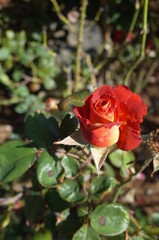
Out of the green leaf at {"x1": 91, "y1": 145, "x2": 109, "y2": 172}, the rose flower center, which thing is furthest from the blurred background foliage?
the rose flower center

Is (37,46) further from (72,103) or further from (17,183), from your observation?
(72,103)

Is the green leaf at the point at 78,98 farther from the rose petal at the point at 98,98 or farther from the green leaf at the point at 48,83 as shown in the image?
the green leaf at the point at 48,83

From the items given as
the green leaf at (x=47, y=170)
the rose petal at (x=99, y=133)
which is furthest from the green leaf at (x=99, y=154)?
the green leaf at (x=47, y=170)

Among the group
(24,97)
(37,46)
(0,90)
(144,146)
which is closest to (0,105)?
(0,90)

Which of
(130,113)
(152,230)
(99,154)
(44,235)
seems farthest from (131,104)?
(44,235)

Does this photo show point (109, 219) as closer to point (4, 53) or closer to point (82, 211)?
point (82, 211)

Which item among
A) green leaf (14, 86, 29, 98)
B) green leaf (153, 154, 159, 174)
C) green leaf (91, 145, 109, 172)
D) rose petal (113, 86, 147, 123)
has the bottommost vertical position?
green leaf (14, 86, 29, 98)

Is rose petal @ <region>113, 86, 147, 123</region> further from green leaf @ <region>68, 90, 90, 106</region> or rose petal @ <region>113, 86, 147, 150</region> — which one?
green leaf @ <region>68, 90, 90, 106</region>
